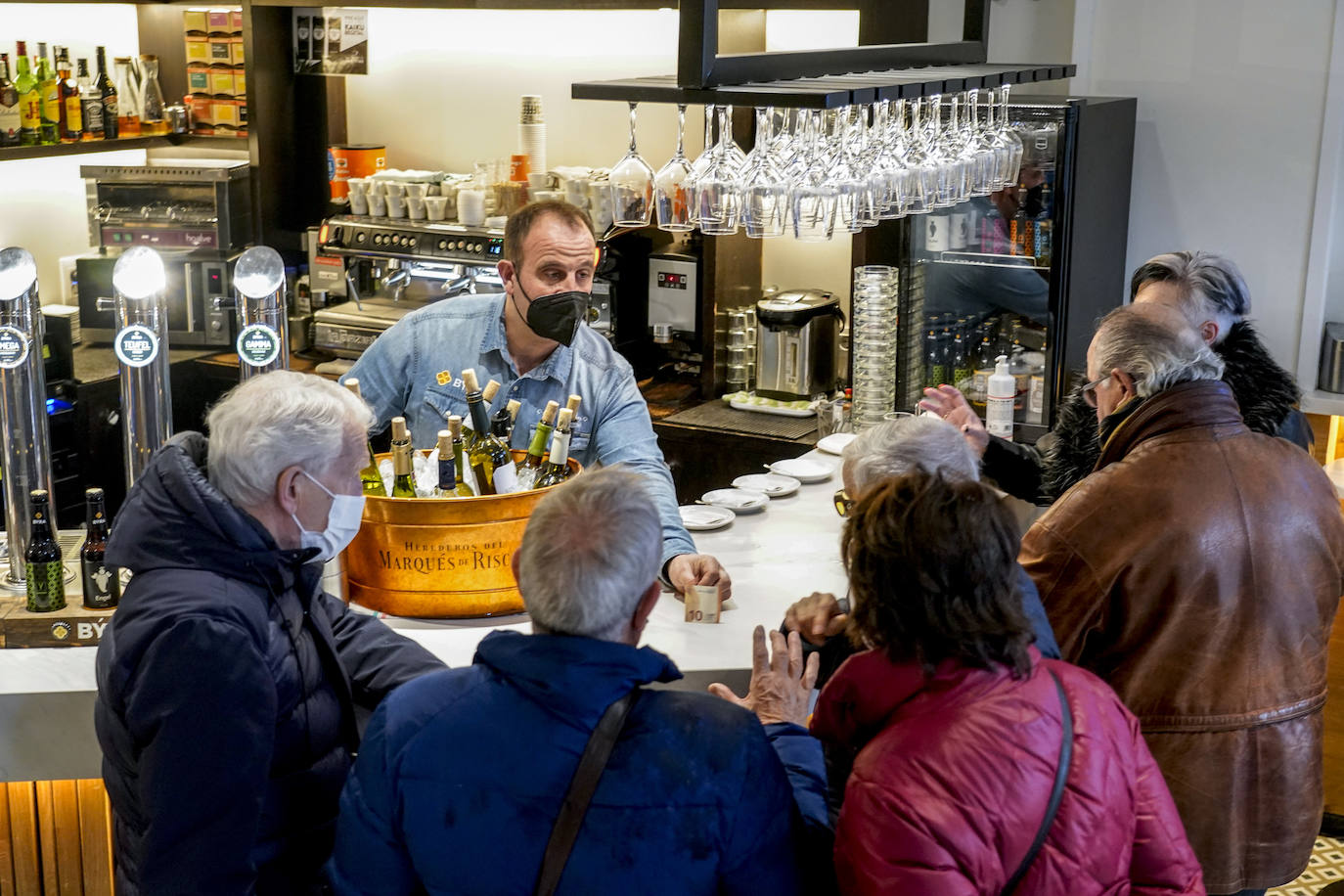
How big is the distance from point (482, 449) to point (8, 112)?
362 centimetres

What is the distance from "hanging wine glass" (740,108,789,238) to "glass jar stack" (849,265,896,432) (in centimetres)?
174

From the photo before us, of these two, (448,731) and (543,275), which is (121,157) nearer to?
(543,275)

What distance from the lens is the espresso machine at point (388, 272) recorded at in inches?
216

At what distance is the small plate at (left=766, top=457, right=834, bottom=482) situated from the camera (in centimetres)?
410

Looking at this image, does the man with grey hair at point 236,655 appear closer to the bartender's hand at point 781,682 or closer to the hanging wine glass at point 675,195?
the bartender's hand at point 781,682

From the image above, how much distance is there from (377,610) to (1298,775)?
1.83 m

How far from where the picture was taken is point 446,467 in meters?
2.90

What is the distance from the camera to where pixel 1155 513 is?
2570 millimetres

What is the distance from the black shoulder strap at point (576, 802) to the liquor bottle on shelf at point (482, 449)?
1377 millimetres

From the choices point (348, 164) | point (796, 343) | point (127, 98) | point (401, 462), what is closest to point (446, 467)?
point (401, 462)

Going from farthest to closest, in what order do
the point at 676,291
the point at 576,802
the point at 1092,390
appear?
the point at 676,291 < the point at 1092,390 < the point at 576,802

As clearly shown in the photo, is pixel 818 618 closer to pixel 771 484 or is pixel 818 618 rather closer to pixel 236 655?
pixel 236 655

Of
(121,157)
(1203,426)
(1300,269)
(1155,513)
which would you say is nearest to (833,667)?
(1155,513)

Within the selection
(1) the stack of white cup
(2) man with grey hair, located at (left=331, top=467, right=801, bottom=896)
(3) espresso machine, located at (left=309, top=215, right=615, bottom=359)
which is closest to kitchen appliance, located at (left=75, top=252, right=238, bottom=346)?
(3) espresso machine, located at (left=309, top=215, right=615, bottom=359)
